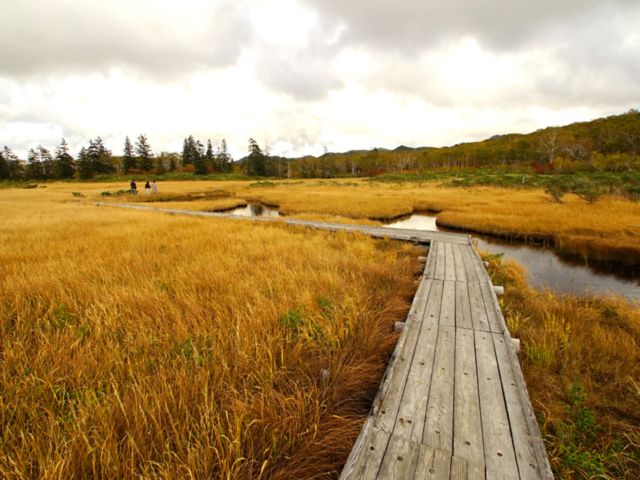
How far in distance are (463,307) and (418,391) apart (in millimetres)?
2379

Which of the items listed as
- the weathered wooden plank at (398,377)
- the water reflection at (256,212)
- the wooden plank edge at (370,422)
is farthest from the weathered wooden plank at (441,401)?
the water reflection at (256,212)

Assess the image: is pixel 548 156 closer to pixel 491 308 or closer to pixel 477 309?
pixel 491 308

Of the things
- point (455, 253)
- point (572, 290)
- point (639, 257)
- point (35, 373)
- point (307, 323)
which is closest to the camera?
point (35, 373)

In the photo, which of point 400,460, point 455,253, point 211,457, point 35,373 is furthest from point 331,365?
point 455,253

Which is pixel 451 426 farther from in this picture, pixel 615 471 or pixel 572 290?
pixel 572 290

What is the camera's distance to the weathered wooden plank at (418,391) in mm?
2225

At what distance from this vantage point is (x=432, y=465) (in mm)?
1895

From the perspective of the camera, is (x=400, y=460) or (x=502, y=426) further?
(x=502, y=426)

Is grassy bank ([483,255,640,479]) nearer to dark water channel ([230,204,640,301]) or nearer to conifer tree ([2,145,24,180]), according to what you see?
dark water channel ([230,204,640,301])

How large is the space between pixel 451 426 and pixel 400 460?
0.61 m

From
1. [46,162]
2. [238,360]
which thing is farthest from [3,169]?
[238,360]

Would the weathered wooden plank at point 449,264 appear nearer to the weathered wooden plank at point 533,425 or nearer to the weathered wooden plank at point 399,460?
the weathered wooden plank at point 533,425

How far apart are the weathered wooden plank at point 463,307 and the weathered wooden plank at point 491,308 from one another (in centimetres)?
27

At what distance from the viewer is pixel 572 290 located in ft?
23.1
